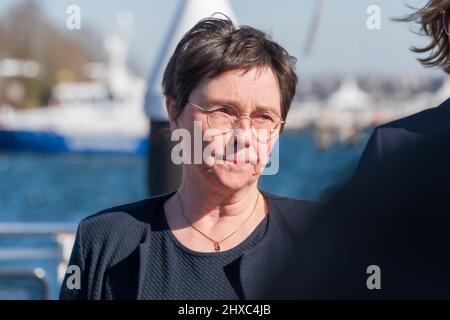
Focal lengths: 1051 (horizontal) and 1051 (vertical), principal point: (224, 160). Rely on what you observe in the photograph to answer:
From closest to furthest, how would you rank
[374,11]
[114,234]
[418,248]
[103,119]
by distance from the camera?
[418,248] < [114,234] < [374,11] < [103,119]

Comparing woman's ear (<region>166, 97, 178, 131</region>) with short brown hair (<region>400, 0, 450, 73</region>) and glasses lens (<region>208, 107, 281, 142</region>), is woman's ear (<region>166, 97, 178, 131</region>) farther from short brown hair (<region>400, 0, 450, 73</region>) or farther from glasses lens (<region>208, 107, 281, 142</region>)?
short brown hair (<region>400, 0, 450, 73</region>)

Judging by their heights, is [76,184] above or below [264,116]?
above

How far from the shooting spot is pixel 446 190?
1.05 m

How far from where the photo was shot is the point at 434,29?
2.63 meters

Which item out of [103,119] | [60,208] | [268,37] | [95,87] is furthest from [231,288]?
[95,87]

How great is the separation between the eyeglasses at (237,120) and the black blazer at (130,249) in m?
0.18

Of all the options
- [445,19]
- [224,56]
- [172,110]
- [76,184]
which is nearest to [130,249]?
[172,110]

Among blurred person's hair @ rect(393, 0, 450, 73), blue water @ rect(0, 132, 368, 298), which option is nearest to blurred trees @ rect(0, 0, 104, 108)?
blue water @ rect(0, 132, 368, 298)

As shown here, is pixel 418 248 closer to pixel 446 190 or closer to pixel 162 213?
pixel 446 190

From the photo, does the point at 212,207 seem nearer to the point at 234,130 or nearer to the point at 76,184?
the point at 234,130

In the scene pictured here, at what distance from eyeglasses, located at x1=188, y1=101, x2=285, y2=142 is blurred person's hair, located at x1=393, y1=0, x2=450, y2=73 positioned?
533 mm

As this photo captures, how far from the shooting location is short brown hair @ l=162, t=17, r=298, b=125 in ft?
7.66

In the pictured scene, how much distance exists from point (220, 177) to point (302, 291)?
1.28m

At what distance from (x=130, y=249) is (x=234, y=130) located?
35 cm
